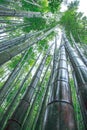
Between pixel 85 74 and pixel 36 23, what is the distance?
929cm

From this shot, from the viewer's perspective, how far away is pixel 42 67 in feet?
22.3

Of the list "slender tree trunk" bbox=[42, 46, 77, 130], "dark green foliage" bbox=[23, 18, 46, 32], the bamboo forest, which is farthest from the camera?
"dark green foliage" bbox=[23, 18, 46, 32]

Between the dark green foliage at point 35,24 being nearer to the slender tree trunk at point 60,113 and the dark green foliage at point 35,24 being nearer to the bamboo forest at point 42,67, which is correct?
the bamboo forest at point 42,67

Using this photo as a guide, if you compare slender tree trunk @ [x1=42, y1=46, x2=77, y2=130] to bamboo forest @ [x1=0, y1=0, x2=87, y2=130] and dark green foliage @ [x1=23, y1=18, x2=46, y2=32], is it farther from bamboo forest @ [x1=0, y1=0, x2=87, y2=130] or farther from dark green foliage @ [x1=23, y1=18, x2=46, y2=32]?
dark green foliage @ [x1=23, y1=18, x2=46, y2=32]

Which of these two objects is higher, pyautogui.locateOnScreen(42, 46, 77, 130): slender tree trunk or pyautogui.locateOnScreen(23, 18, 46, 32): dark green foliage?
pyautogui.locateOnScreen(23, 18, 46, 32): dark green foliage

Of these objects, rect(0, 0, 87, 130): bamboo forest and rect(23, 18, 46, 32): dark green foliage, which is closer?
rect(0, 0, 87, 130): bamboo forest

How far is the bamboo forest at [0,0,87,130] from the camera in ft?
7.60

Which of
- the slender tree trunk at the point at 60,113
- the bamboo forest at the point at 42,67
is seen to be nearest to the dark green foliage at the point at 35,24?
the bamboo forest at the point at 42,67

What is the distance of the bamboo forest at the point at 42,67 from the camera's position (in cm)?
232

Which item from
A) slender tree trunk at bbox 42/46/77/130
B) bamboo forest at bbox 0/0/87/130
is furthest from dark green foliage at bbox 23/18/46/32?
slender tree trunk at bbox 42/46/77/130

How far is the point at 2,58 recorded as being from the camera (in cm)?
327

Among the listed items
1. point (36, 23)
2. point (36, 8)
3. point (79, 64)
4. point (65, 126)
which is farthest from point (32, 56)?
point (65, 126)

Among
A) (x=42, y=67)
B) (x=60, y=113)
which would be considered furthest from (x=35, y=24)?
(x=60, y=113)

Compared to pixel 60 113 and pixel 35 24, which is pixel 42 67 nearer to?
pixel 60 113
